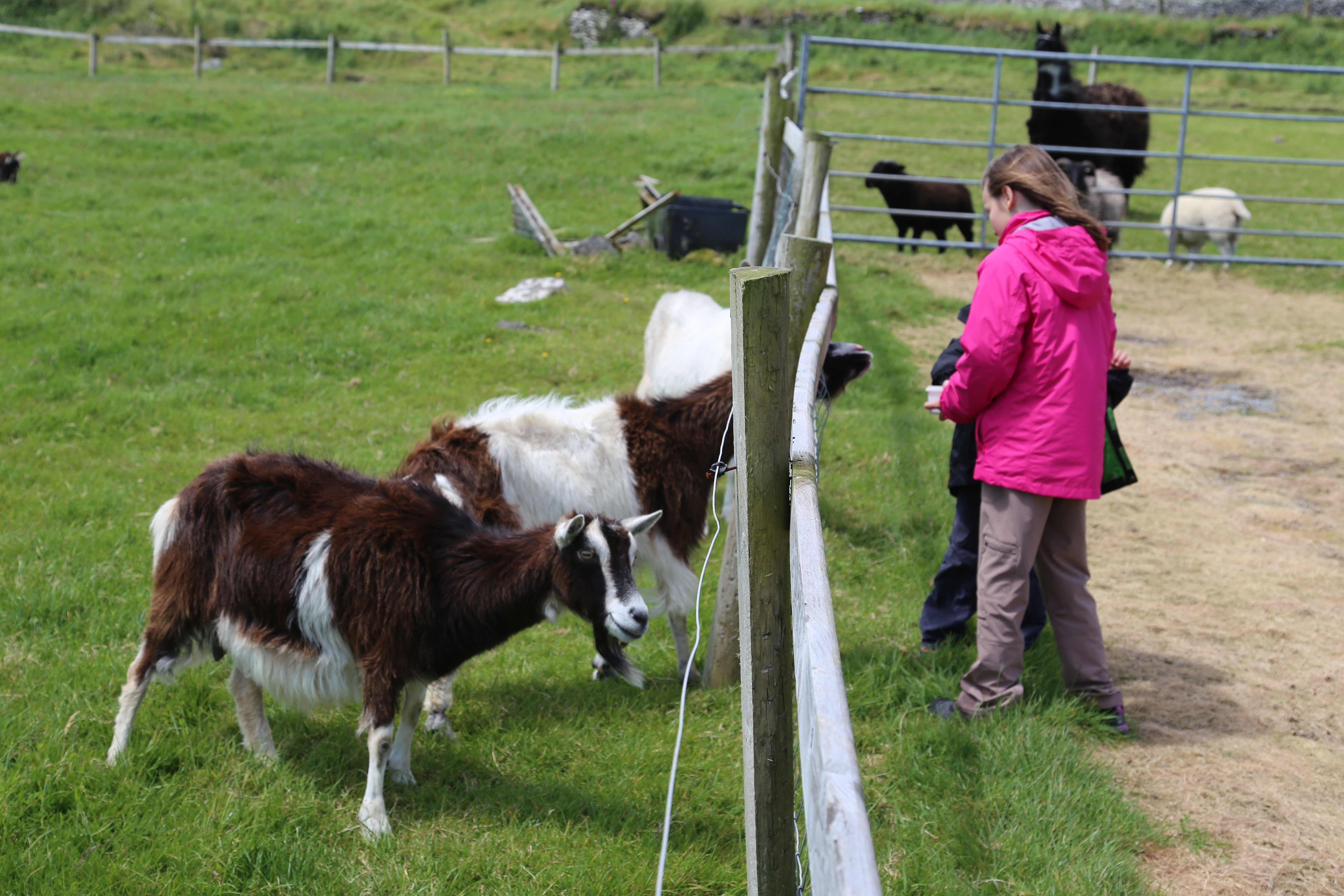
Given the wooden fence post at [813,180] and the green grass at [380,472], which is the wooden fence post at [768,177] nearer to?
the green grass at [380,472]

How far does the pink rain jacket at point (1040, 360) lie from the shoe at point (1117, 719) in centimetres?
94

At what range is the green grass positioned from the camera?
10.3 feet

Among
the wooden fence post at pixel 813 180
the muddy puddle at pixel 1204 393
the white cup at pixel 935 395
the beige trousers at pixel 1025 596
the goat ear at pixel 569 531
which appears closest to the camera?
the goat ear at pixel 569 531

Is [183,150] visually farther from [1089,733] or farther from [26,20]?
[26,20]

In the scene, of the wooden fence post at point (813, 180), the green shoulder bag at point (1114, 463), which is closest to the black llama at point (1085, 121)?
the wooden fence post at point (813, 180)

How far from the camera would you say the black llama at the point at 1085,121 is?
14.8 meters

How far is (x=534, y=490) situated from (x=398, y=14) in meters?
37.8

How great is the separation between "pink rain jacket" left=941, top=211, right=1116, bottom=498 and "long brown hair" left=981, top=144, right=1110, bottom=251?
1.5 inches

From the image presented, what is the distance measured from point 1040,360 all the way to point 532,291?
24.6ft

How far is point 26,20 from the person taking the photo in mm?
32094

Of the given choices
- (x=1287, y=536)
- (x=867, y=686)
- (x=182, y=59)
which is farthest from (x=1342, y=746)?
(x=182, y=59)

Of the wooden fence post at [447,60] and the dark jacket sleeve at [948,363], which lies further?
the wooden fence post at [447,60]

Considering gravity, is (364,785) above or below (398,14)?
below

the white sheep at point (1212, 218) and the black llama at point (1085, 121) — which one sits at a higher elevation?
the black llama at point (1085, 121)
